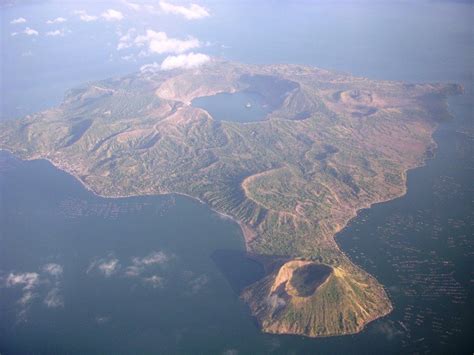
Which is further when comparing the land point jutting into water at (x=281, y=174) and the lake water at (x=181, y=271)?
the land point jutting into water at (x=281, y=174)

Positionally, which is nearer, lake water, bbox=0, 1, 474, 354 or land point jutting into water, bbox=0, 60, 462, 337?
lake water, bbox=0, 1, 474, 354

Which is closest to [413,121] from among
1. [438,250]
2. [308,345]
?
[438,250]

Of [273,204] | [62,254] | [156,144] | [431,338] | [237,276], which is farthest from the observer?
[156,144]

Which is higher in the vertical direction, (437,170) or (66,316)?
(437,170)

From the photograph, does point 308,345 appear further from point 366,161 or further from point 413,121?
point 413,121

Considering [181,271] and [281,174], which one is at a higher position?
[281,174]

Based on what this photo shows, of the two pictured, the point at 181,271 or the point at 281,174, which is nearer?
the point at 181,271

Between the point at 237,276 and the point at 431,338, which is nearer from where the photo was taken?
the point at 431,338

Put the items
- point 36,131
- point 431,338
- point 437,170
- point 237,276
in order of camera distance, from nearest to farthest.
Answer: point 431,338
point 237,276
point 437,170
point 36,131
